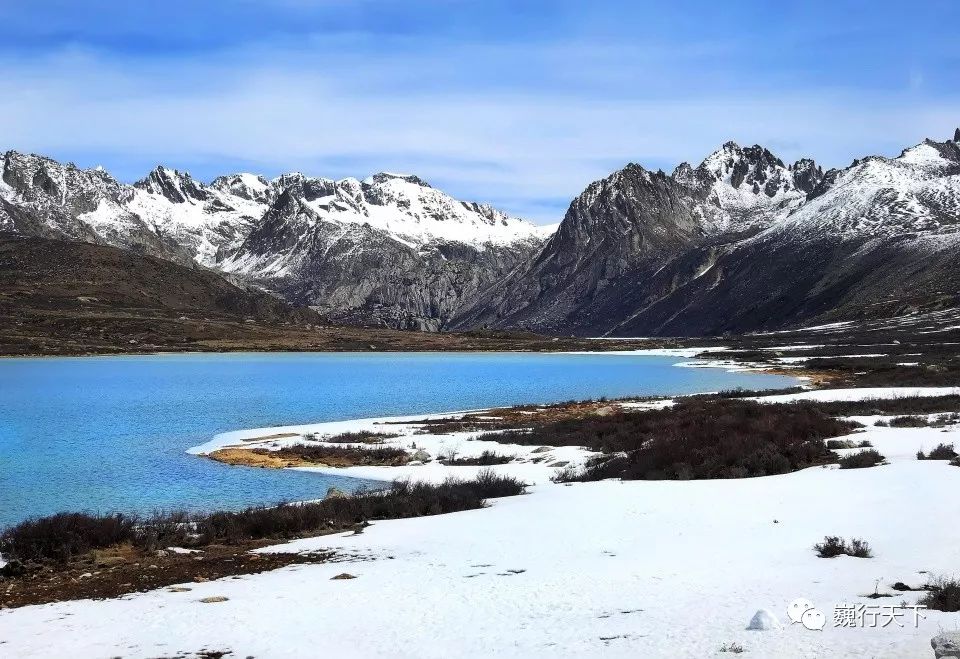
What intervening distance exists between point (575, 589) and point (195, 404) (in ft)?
151

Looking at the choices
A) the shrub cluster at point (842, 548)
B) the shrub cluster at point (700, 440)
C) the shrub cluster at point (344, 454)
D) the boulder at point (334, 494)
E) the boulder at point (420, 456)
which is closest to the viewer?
Answer: the shrub cluster at point (842, 548)

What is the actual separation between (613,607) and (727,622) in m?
1.39

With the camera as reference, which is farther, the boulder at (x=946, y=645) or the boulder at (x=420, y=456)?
the boulder at (x=420, y=456)

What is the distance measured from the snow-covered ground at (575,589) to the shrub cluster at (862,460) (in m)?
2.08

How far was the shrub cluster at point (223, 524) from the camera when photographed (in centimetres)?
1489

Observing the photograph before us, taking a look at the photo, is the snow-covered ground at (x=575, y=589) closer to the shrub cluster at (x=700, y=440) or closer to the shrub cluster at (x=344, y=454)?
the shrub cluster at (x=700, y=440)

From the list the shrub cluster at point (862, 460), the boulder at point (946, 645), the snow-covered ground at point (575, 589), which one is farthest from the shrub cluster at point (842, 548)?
the shrub cluster at point (862, 460)

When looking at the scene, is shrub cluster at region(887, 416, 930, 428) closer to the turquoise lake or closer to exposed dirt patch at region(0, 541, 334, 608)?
the turquoise lake

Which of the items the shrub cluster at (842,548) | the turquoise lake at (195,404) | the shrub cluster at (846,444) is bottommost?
the turquoise lake at (195,404)

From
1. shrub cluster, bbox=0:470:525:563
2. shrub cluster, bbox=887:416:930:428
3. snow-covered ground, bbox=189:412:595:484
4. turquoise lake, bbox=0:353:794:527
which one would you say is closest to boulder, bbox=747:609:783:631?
shrub cluster, bbox=0:470:525:563

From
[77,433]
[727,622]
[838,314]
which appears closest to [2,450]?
[77,433]

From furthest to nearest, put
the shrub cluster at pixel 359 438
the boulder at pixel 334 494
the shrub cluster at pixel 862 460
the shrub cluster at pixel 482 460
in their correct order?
the shrub cluster at pixel 359 438, the shrub cluster at pixel 482 460, the boulder at pixel 334 494, the shrub cluster at pixel 862 460

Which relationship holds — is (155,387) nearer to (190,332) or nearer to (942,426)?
(942,426)

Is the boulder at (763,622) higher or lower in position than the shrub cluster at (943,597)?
lower
